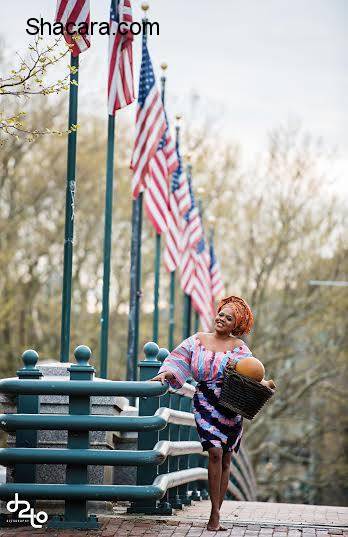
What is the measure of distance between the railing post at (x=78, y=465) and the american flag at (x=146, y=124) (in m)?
11.1

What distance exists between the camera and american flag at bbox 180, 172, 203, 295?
28.2 metres

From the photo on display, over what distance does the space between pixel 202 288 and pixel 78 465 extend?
20.9 m

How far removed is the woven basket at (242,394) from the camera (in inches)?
358

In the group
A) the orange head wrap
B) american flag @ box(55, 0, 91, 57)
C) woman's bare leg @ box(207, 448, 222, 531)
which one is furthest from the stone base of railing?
american flag @ box(55, 0, 91, 57)

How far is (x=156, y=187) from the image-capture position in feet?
74.2

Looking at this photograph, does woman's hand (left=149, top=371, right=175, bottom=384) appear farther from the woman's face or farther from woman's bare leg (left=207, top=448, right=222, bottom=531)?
woman's bare leg (left=207, top=448, right=222, bottom=531)

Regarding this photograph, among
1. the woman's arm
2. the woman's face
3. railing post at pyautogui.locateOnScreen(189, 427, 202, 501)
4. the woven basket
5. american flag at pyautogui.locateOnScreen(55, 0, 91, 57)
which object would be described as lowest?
railing post at pyautogui.locateOnScreen(189, 427, 202, 501)

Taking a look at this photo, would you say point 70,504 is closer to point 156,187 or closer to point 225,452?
point 225,452

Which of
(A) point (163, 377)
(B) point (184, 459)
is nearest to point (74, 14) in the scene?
(B) point (184, 459)

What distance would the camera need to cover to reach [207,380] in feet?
30.8

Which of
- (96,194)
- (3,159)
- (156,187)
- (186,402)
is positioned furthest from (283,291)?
(186,402)

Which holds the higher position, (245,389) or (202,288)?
(245,389)

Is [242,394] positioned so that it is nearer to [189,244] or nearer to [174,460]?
[174,460]

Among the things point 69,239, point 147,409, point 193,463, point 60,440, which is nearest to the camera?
point 147,409
